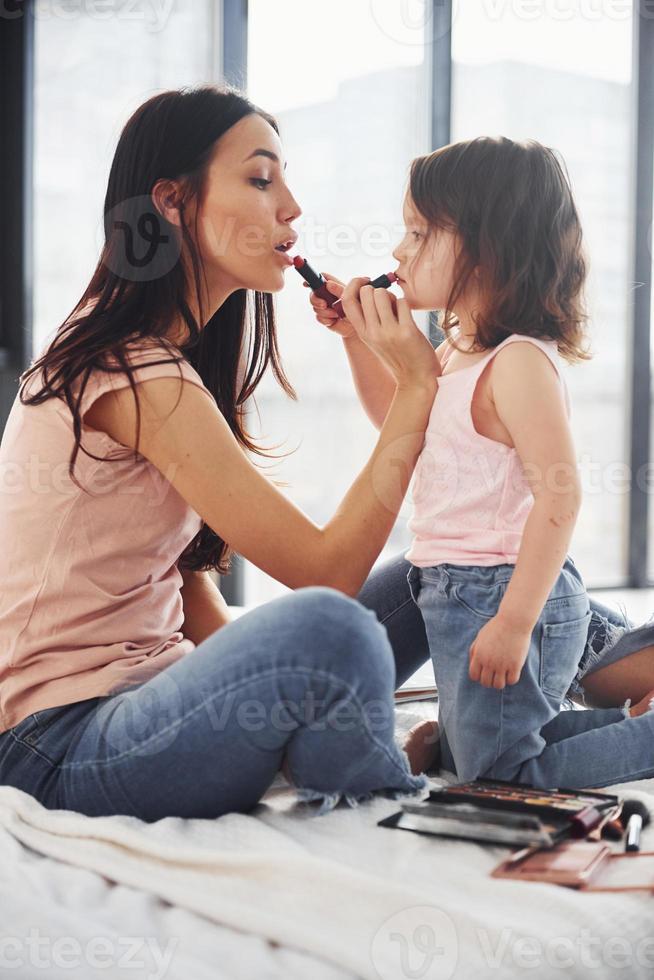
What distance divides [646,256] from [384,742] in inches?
106

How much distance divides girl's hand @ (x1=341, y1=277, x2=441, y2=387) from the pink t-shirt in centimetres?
24

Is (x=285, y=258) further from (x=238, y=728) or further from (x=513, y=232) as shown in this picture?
(x=238, y=728)

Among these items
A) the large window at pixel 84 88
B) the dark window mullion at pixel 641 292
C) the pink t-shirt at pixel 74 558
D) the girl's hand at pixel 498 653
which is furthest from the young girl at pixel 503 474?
the dark window mullion at pixel 641 292

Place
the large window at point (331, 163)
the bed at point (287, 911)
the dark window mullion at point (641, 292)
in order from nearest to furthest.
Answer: the bed at point (287, 911) → the large window at point (331, 163) → the dark window mullion at point (641, 292)

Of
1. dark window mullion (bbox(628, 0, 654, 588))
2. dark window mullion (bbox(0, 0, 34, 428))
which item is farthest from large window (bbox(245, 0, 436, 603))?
dark window mullion (bbox(628, 0, 654, 588))

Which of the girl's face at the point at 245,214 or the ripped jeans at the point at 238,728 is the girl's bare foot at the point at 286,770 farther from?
the girl's face at the point at 245,214

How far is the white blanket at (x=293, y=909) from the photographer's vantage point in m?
0.68

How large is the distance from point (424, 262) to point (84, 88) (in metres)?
1.82

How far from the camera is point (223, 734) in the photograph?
89 centimetres

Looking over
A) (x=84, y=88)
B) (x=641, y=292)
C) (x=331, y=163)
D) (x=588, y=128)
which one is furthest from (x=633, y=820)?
(x=588, y=128)

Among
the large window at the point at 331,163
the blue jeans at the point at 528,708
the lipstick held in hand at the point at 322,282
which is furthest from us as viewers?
the large window at the point at 331,163

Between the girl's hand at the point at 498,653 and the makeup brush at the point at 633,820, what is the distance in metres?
0.17

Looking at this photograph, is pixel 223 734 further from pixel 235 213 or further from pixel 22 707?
pixel 235 213

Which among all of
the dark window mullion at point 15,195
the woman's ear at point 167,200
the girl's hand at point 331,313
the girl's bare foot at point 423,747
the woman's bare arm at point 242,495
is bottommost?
the girl's bare foot at point 423,747
